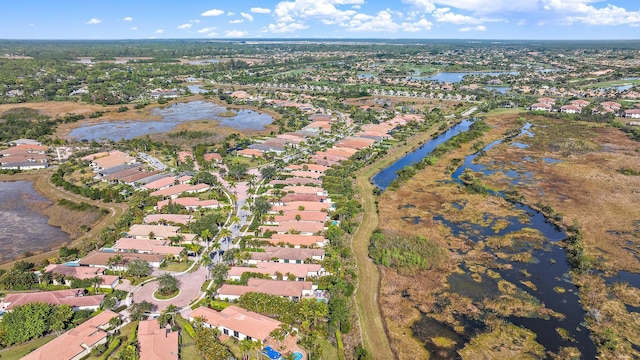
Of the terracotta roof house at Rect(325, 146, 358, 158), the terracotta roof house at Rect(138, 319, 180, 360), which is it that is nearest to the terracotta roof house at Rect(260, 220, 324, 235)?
the terracotta roof house at Rect(138, 319, 180, 360)

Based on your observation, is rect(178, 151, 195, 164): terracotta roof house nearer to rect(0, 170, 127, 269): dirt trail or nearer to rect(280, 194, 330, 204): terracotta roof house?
rect(0, 170, 127, 269): dirt trail

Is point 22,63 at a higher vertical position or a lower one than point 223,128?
higher

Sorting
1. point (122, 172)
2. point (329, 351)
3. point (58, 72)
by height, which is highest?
point (58, 72)

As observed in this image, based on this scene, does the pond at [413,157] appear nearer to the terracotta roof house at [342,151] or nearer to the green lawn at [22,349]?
the terracotta roof house at [342,151]

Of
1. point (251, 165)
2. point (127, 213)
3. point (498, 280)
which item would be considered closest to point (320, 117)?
point (251, 165)

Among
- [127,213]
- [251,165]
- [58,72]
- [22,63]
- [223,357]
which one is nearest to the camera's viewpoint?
[223,357]

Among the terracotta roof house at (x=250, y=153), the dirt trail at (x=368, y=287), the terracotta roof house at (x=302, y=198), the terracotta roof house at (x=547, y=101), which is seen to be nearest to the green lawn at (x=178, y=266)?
the terracotta roof house at (x=302, y=198)

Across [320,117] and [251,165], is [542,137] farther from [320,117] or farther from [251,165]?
[251,165]
